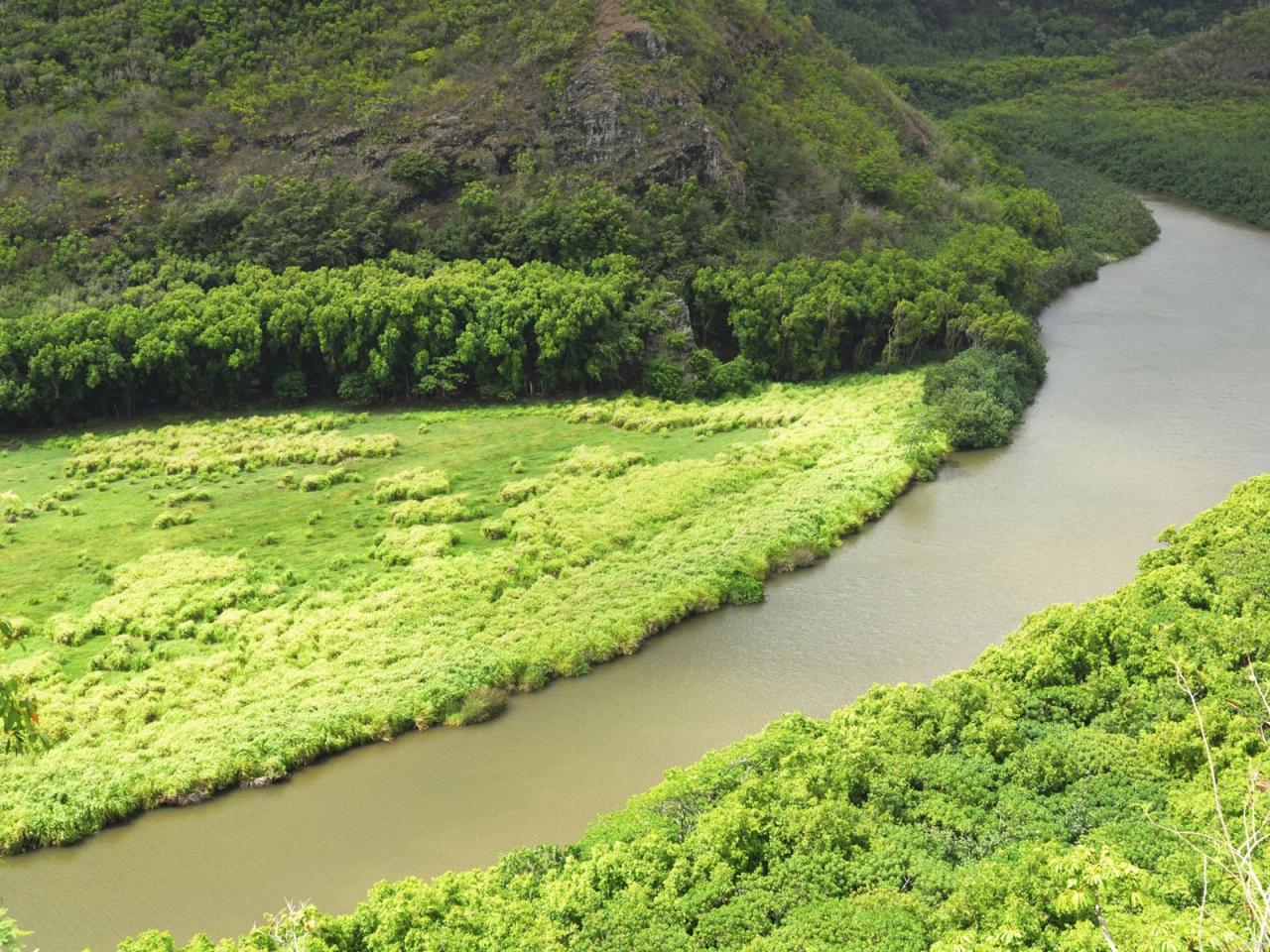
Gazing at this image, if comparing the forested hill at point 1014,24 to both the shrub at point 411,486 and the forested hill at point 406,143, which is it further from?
the shrub at point 411,486

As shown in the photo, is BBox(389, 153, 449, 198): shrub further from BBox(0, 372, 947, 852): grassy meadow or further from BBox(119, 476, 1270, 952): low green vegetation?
BBox(119, 476, 1270, 952): low green vegetation

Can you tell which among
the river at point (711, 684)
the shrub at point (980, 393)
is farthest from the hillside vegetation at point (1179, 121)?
the river at point (711, 684)

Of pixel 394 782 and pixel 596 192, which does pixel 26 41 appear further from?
pixel 394 782

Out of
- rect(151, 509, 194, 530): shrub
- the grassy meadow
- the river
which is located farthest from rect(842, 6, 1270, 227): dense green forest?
rect(151, 509, 194, 530): shrub

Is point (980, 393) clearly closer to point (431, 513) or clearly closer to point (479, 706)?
point (431, 513)

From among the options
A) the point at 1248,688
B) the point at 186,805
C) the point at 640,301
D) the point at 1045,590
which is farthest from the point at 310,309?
the point at 1248,688

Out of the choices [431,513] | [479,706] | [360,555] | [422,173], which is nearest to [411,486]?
[431,513]

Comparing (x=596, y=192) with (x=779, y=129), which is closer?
(x=596, y=192)
